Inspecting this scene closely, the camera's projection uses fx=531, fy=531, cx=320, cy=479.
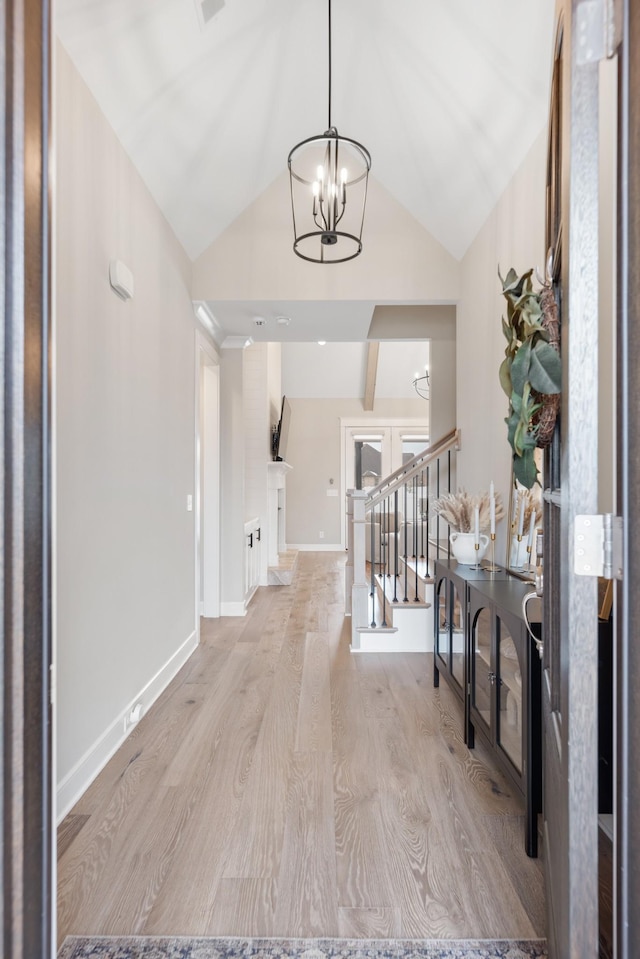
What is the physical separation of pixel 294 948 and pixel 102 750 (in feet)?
4.04

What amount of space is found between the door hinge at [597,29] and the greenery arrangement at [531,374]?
0.42m

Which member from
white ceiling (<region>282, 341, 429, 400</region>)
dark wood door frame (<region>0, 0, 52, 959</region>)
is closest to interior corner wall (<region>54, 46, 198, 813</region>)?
dark wood door frame (<region>0, 0, 52, 959</region>)

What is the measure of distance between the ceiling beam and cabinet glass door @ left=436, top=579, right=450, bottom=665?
584 centimetres

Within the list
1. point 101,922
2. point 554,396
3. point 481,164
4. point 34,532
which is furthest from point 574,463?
point 481,164

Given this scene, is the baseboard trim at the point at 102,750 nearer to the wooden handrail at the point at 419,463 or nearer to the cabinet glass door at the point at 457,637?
the cabinet glass door at the point at 457,637

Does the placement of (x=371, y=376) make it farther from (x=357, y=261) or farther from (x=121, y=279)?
(x=121, y=279)

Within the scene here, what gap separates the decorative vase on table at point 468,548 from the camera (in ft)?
9.14

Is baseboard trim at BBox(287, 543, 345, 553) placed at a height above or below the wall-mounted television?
below

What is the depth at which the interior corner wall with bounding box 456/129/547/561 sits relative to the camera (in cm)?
247

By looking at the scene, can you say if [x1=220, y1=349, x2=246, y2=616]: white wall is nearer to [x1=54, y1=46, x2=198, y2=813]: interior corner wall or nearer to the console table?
[x1=54, y1=46, x2=198, y2=813]: interior corner wall

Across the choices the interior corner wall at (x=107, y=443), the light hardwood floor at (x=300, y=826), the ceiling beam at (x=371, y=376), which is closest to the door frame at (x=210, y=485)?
the interior corner wall at (x=107, y=443)

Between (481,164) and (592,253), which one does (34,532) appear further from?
(481,164)

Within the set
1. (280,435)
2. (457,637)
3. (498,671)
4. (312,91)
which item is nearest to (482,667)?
(498,671)

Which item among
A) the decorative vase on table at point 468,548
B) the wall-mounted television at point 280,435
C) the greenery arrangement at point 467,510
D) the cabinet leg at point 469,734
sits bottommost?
the cabinet leg at point 469,734
